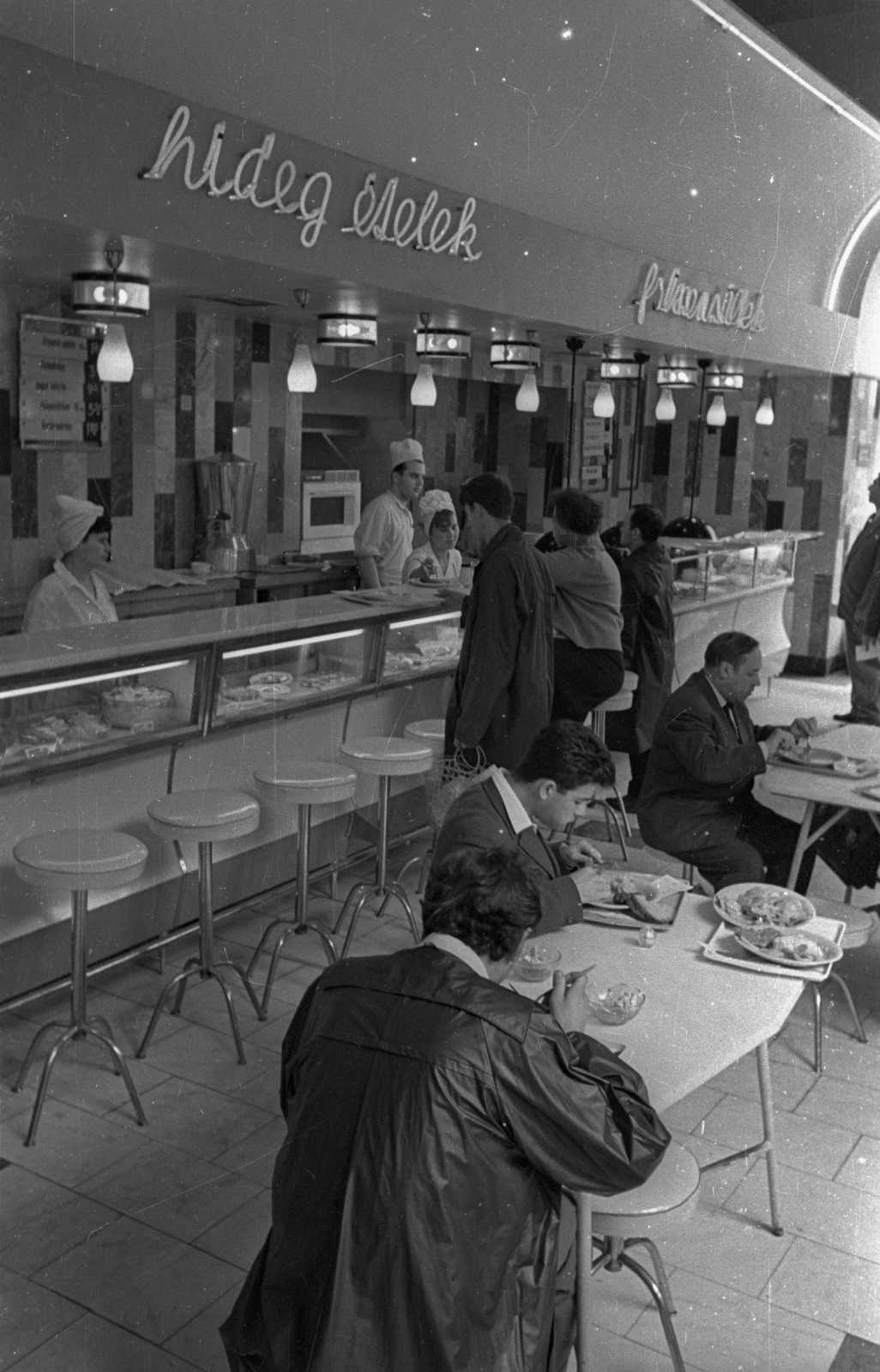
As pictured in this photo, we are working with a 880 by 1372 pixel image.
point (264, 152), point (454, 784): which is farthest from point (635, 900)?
point (264, 152)

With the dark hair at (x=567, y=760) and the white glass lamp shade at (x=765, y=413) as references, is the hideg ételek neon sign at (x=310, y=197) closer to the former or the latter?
the white glass lamp shade at (x=765, y=413)

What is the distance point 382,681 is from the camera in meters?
4.37

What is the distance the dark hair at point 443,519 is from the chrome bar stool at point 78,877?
2.01m

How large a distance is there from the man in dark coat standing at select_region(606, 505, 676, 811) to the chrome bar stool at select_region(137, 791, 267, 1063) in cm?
161

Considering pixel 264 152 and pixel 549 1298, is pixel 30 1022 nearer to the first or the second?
pixel 549 1298

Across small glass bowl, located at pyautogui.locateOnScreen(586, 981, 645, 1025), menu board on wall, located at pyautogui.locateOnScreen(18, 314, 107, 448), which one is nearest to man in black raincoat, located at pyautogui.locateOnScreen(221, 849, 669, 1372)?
small glass bowl, located at pyautogui.locateOnScreen(586, 981, 645, 1025)

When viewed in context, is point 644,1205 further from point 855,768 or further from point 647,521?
point 647,521

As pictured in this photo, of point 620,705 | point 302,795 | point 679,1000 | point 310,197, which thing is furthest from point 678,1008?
point 620,705

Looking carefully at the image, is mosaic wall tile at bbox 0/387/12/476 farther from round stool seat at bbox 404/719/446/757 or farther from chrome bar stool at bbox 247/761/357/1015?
chrome bar stool at bbox 247/761/357/1015

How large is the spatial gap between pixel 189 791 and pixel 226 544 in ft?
9.11

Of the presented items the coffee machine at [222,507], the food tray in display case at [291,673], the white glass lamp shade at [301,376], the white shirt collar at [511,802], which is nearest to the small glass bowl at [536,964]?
the white shirt collar at [511,802]

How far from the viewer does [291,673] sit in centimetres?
400

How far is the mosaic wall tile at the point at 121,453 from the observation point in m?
5.47

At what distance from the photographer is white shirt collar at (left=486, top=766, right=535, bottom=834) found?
2.44m
